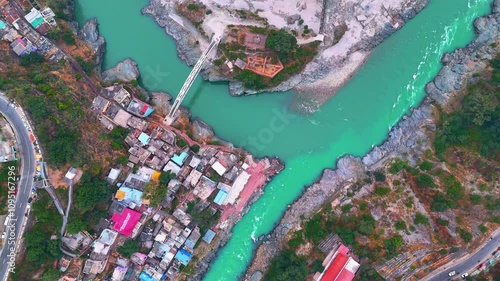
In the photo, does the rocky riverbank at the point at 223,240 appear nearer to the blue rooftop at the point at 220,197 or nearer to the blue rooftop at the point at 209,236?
the blue rooftop at the point at 209,236

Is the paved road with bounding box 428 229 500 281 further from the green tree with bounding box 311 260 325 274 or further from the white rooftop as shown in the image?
the white rooftop

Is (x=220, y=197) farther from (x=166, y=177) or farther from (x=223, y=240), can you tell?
(x=166, y=177)

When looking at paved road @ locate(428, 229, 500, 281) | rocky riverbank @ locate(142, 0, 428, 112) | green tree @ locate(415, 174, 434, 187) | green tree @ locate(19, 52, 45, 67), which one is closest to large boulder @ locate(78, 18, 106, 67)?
green tree @ locate(19, 52, 45, 67)

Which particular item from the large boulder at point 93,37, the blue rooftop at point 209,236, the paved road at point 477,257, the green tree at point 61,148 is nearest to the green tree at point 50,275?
the green tree at point 61,148


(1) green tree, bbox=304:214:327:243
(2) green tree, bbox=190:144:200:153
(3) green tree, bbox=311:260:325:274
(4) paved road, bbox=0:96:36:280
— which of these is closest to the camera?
(4) paved road, bbox=0:96:36:280

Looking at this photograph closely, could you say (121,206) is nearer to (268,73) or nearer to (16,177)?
(16,177)

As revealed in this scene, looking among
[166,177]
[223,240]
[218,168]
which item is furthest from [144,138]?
[223,240]
